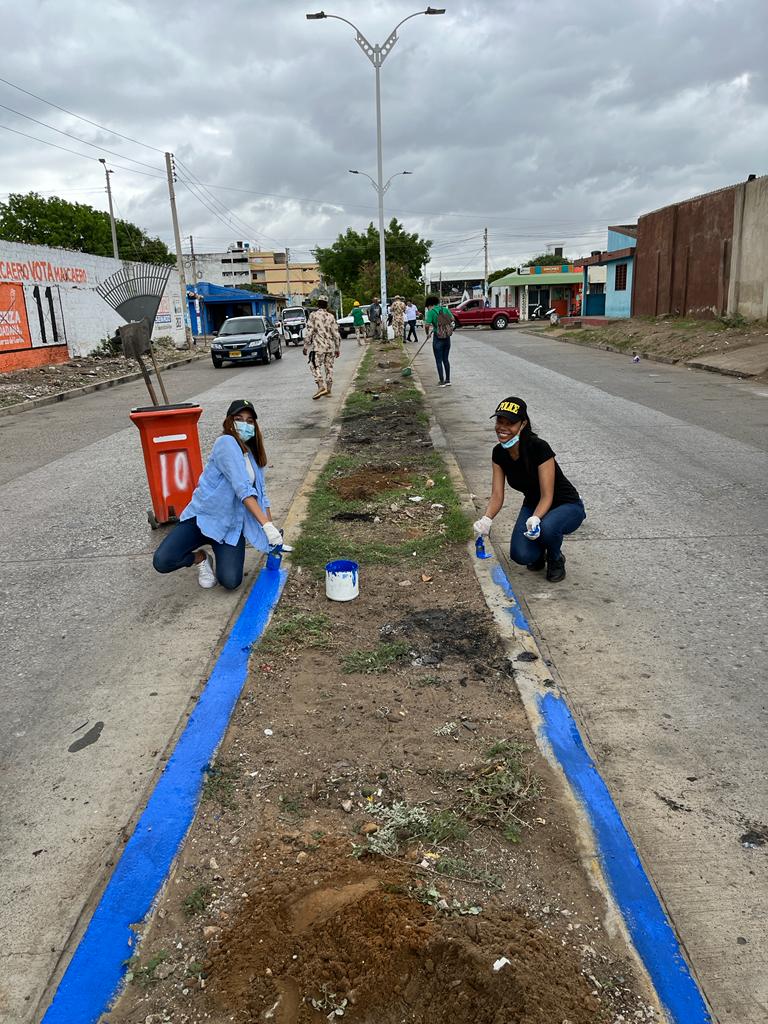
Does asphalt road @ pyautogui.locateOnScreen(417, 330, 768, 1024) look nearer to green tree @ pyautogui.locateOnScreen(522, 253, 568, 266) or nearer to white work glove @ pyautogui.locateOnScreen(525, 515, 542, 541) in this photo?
white work glove @ pyautogui.locateOnScreen(525, 515, 542, 541)

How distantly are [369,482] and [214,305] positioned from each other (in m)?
57.7

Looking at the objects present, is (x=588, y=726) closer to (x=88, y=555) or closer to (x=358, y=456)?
(x=88, y=555)

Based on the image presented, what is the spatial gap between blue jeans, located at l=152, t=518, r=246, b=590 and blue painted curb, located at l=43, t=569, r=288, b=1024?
3.74ft

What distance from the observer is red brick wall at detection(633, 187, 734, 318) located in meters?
24.7

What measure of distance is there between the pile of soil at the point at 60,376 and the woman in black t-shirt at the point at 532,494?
47.5 ft

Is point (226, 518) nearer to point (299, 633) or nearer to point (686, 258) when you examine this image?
point (299, 633)

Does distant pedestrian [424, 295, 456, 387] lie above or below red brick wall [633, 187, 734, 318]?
below

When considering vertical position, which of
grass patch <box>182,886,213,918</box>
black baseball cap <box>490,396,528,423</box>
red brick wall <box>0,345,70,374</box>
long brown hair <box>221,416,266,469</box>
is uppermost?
black baseball cap <box>490,396,528,423</box>

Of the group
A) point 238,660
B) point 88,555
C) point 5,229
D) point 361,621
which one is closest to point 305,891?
point 238,660

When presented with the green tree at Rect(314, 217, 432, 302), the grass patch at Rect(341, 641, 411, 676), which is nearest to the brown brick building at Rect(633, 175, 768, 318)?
the grass patch at Rect(341, 641, 411, 676)

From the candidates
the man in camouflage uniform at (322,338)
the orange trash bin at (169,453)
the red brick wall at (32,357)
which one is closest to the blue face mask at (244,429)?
the orange trash bin at (169,453)

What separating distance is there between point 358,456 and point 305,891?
737 centimetres

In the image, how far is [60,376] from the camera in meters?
22.3

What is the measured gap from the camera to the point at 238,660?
4.38m
